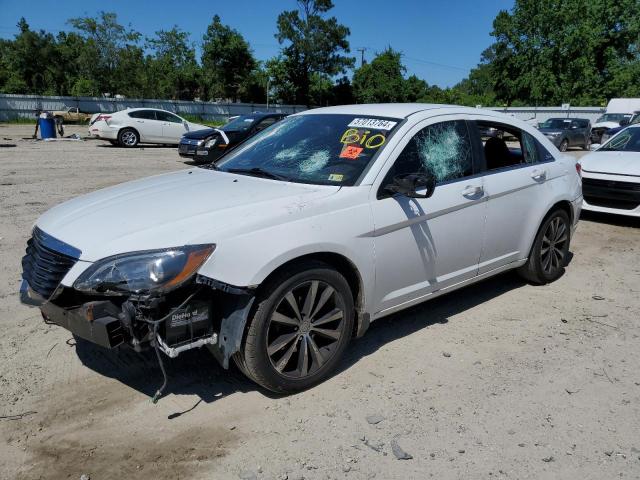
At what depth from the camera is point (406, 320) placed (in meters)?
4.62

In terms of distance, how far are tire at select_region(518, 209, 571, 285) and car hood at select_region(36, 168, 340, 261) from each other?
2.62 m

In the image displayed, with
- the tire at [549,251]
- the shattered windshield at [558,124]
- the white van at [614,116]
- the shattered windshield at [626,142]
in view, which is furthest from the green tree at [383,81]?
the tire at [549,251]

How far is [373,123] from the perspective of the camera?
161 inches

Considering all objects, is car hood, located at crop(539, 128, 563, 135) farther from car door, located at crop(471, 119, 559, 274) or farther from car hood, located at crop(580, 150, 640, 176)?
car door, located at crop(471, 119, 559, 274)

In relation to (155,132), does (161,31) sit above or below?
above

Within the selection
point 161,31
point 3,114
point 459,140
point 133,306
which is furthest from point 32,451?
point 161,31

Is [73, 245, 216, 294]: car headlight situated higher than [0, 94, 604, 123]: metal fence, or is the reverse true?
[0, 94, 604, 123]: metal fence

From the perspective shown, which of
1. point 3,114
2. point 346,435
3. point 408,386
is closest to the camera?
point 346,435

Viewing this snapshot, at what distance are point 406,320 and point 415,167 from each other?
137 cm

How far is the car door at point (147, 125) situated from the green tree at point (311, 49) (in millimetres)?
40742

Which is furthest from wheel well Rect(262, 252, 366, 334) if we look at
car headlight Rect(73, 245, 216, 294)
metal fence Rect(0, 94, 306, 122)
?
metal fence Rect(0, 94, 306, 122)

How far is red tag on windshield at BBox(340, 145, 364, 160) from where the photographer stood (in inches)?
151

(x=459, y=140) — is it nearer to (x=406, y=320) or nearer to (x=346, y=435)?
(x=406, y=320)

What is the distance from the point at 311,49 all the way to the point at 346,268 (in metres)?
61.3
